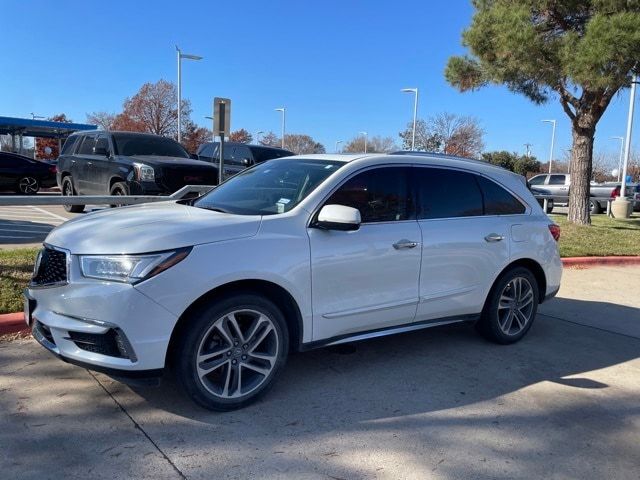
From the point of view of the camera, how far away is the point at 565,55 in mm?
12312

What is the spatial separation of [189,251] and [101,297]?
56cm

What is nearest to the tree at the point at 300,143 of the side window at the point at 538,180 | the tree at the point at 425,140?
the tree at the point at 425,140

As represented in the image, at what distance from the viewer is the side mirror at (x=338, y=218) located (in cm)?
387

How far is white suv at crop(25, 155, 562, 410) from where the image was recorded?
3371 mm

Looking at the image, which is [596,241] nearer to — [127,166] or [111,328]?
[127,166]

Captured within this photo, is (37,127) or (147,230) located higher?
(37,127)

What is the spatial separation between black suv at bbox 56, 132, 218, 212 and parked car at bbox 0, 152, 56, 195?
8471 mm

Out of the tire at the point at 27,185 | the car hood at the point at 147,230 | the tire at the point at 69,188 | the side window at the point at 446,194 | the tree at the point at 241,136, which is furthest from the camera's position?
the tree at the point at 241,136

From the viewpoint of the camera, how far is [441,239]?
184 inches

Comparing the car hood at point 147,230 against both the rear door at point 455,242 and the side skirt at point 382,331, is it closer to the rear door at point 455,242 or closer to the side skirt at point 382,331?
the side skirt at point 382,331

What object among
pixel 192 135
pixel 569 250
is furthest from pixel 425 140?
pixel 569 250

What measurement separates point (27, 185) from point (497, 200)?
19164 mm

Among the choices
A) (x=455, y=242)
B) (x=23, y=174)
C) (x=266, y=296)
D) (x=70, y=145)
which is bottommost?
(x=266, y=296)

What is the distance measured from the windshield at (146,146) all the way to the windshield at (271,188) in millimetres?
6738
